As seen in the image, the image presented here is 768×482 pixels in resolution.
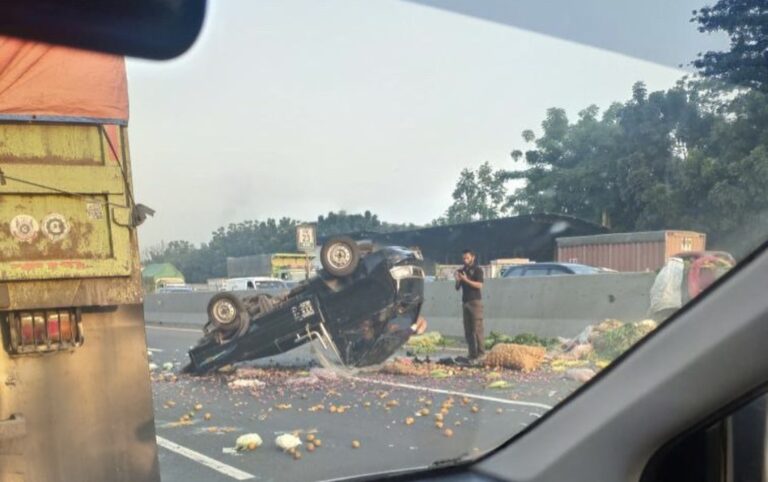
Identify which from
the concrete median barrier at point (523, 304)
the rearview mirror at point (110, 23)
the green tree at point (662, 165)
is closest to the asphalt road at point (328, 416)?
the concrete median barrier at point (523, 304)

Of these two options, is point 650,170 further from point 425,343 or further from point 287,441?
point 287,441

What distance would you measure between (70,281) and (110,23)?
1.11 m

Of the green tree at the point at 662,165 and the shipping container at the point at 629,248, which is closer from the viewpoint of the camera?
the green tree at the point at 662,165

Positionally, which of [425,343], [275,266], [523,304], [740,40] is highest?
[740,40]

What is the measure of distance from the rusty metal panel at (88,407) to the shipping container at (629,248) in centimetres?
180

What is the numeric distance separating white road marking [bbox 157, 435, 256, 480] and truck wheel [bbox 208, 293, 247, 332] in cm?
53

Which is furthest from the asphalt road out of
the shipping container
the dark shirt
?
the shipping container

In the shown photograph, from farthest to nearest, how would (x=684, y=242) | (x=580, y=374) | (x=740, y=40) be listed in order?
(x=580, y=374)
(x=684, y=242)
(x=740, y=40)

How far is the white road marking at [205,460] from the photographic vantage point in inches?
120

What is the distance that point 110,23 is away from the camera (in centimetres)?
240

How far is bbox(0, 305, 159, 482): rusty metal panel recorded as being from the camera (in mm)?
2791

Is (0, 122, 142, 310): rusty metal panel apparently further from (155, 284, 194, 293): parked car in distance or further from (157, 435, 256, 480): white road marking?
(157, 435, 256, 480): white road marking

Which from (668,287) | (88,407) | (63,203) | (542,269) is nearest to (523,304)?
(542,269)

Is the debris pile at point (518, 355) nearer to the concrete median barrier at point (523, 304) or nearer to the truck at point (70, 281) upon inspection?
the concrete median barrier at point (523, 304)
